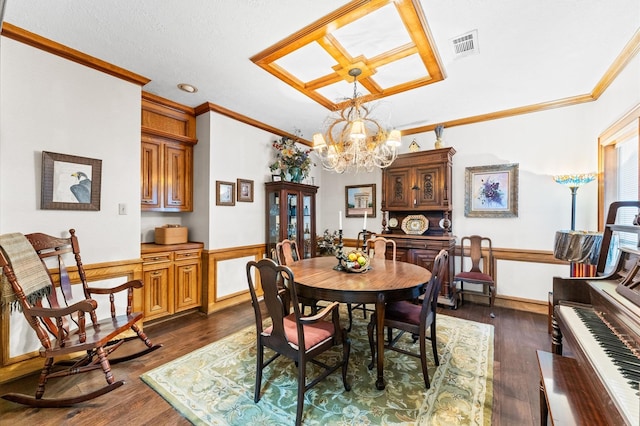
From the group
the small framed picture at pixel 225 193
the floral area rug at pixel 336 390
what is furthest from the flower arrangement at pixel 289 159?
the floral area rug at pixel 336 390

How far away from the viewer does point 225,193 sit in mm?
3754

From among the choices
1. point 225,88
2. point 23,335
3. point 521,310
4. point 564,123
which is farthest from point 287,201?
point 564,123

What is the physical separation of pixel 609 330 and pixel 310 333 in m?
1.61

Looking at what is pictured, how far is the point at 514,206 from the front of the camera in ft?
12.1

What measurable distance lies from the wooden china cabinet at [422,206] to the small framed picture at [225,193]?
92.9 inches

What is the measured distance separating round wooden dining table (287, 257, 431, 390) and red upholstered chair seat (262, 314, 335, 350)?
21 cm

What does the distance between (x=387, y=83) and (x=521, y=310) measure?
3.38 metres

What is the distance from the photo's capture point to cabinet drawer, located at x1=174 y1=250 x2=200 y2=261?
3350 mm

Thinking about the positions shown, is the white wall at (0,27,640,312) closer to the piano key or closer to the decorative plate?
the decorative plate

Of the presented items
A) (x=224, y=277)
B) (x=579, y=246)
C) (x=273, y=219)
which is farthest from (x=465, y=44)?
(x=224, y=277)

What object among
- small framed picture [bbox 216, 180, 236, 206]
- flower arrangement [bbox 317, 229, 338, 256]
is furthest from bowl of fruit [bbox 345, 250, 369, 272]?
flower arrangement [bbox 317, 229, 338, 256]

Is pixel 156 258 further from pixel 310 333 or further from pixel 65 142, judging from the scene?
pixel 310 333

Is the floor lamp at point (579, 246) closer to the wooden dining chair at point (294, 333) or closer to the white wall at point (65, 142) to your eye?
the wooden dining chair at point (294, 333)

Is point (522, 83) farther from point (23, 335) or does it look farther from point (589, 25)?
point (23, 335)
